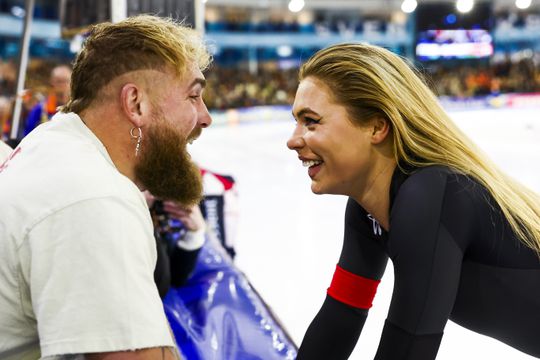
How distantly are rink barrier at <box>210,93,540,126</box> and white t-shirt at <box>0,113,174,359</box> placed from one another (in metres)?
17.7

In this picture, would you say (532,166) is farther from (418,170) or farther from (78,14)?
(418,170)

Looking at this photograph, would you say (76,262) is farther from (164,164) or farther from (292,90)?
(292,90)

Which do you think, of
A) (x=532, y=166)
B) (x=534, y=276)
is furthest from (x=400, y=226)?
(x=532, y=166)

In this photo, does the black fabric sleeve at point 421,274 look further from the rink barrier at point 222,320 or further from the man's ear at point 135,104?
the rink barrier at point 222,320

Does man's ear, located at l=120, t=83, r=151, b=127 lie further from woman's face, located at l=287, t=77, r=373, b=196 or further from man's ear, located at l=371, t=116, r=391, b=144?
man's ear, located at l=371, t=116, r=391, b=144

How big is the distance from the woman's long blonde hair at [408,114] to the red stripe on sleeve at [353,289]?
0.38 metres

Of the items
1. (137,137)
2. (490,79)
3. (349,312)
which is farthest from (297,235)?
(490,79)

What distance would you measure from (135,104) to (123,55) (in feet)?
0.33

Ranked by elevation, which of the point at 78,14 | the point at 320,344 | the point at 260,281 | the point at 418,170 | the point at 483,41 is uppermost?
the point at 483,41

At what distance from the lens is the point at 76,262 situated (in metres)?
0.83

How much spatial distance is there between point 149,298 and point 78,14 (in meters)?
3.00

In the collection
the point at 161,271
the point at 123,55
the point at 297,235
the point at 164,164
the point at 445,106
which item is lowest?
the point at 297,235

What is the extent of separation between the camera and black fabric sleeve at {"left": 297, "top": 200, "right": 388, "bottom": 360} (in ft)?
4.94

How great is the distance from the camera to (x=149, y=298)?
88cm
